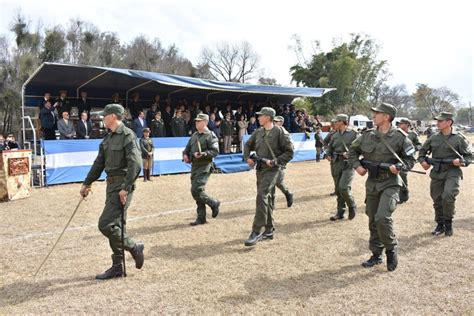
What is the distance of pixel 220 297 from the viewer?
4.19 meters

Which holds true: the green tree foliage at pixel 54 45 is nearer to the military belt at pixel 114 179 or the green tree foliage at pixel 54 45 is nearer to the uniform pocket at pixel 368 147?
the military belt at pixel 114 179

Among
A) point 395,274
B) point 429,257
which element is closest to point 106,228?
point 395,274

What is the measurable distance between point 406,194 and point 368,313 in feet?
20.2

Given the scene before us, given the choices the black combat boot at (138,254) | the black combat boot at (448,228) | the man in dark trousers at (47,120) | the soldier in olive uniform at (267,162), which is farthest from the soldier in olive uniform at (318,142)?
the black combat boot at (138,254)

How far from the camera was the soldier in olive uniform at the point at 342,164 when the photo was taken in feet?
24.9

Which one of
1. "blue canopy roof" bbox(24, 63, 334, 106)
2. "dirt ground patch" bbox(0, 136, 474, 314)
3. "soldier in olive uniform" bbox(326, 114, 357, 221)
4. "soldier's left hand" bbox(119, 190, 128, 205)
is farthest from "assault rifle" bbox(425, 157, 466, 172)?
"blue canopy roof" bbox(24, 63, 334, 106)

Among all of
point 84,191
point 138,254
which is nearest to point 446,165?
point 138,254

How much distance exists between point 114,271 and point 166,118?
11.0 meters

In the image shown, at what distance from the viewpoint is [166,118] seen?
15.3 meters

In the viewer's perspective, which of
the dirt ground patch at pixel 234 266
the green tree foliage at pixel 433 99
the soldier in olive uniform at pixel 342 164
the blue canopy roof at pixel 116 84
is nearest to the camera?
the dirt ground patch at pixel 234 266

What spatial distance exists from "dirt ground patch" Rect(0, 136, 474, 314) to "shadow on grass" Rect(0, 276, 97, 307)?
1 centimetres

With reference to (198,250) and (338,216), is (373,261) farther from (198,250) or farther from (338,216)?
(338,216)

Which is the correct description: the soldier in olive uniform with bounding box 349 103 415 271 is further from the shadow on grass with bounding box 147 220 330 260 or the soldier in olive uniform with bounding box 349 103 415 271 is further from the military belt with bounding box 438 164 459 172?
the military belt with bounding box 438 164 459 172

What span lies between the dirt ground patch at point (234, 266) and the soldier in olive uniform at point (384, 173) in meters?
0.34
